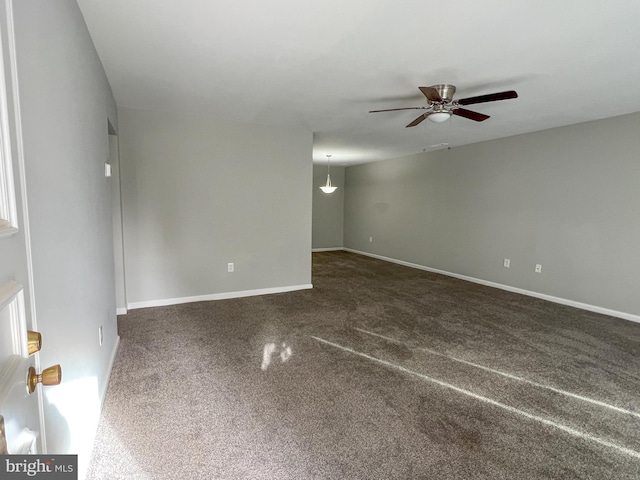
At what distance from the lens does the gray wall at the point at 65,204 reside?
1075mm

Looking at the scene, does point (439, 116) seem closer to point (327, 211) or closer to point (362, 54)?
point (362, 54)

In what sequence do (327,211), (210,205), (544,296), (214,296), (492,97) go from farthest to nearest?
(327,211)
(544,296)
(214,296)
(210,205)
(492,97)

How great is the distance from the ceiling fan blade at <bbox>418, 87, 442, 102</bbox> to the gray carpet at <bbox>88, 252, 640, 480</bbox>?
219 cm

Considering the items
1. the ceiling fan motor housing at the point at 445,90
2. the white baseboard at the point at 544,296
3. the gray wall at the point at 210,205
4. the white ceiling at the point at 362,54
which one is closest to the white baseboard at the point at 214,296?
the gray wall at the point at 210,205

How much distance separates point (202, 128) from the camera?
4039 mm

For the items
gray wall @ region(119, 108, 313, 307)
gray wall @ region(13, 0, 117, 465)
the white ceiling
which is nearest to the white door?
→ gray wall @ region(13, 0, 117, 465)

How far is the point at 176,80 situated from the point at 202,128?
3.85ft

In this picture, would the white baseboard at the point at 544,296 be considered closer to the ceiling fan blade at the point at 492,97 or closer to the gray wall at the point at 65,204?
the ceiling fan blade at the point at 492,97

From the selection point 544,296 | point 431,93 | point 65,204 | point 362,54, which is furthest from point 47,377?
point 544,296

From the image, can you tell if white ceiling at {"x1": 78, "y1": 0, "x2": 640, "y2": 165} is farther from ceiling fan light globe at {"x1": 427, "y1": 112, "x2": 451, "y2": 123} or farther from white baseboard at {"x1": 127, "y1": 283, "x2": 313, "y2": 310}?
white baseboard at {"x1": 127, "y1": 283, "x2": 313, "y2": 310}

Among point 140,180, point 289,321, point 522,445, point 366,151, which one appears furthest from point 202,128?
point 522,445

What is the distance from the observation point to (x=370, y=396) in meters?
2.16

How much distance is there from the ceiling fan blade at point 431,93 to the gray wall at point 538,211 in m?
2.72

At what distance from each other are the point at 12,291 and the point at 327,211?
801cm
